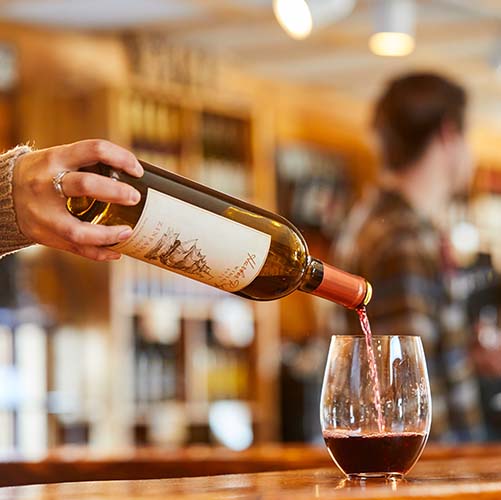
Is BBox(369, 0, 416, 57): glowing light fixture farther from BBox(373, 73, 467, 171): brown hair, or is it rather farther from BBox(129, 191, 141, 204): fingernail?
BBox(129, 191, 141, 204): fingernail

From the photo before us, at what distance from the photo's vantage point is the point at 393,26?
389 cm

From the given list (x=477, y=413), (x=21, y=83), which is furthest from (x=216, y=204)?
(x=21, y=83)

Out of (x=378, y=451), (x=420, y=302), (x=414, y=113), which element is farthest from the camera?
(x=414, y=113)

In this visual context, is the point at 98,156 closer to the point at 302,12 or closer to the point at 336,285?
the point at 336,285

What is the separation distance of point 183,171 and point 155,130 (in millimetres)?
244

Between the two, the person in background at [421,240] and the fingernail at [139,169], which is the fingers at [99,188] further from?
the person in background at [421,240]

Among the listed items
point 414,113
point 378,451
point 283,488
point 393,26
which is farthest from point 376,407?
point 393,26

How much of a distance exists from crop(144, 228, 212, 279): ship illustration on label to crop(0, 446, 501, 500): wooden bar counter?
21 cm

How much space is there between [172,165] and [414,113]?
9.82 feet

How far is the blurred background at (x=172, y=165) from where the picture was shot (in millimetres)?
5035

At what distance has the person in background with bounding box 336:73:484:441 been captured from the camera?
2.57 meters

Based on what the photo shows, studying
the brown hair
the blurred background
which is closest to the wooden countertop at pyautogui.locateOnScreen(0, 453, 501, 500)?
the brown hair

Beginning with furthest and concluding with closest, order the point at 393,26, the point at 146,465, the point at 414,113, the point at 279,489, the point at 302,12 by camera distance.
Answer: the point at 393,26 → the point at 302,12 → the point at 414,113 → the point at 146,465 → the point at 279,489

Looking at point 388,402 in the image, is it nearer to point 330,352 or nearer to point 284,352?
point 330,352
